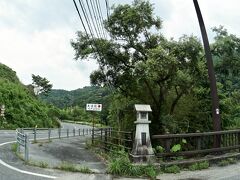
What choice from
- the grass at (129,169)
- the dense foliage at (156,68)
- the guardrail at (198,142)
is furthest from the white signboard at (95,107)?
the grass at (129,169)

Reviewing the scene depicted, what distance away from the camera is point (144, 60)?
2300 cm

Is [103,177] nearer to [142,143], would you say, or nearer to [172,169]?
[142,143]

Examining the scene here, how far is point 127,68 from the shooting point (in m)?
23.9

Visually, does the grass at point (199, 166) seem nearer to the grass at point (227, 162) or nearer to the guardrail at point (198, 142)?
the guardrail at point (198, 142)

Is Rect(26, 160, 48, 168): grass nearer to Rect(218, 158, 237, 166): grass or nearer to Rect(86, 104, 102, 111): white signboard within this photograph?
Rect(218, 158, 237, 166): grass

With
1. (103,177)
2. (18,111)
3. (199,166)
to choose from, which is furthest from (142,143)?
(18,111)

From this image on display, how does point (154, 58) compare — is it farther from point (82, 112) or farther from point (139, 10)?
point (82, 112)

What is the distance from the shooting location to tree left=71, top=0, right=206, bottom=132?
2012cm

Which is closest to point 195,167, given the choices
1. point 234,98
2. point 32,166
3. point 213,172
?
point 213,172

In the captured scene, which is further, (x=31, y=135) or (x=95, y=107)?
(x=31, y=135)

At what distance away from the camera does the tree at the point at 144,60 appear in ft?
66.0

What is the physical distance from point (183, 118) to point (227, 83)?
32.1 feet

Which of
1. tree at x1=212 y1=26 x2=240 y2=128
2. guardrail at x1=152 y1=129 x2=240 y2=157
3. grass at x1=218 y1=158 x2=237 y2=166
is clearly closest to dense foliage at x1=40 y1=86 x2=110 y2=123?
tree at x1=212 y1=26 x2=240 y2=128

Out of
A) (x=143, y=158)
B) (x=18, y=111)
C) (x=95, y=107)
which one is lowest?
(x=143, y=158)
